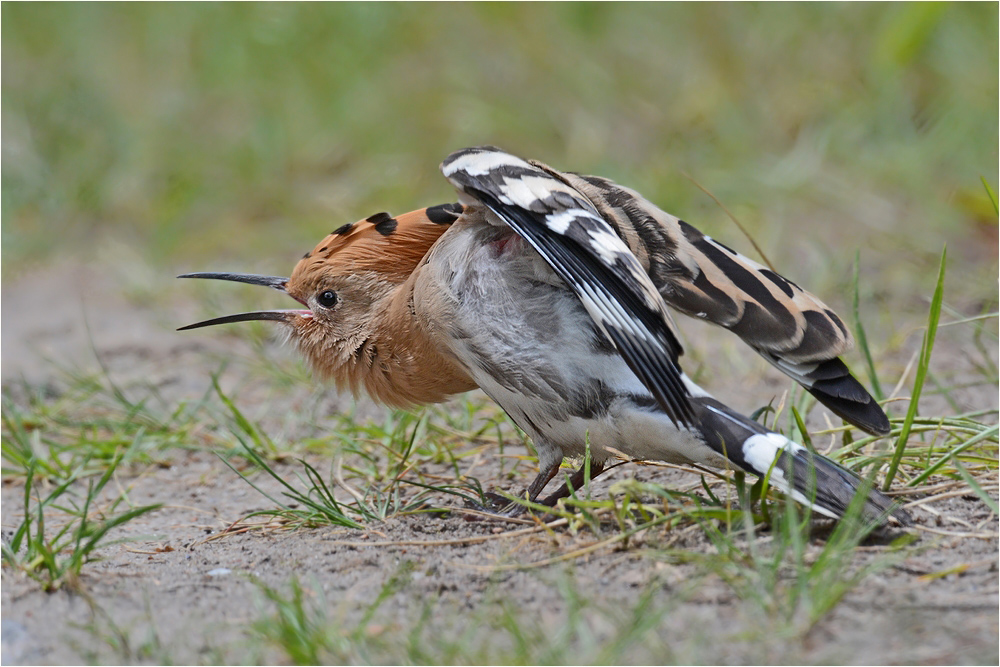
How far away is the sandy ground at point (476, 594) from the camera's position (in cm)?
182

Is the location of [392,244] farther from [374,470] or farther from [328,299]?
[374,470]

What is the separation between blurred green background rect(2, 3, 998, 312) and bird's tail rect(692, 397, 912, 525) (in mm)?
3036

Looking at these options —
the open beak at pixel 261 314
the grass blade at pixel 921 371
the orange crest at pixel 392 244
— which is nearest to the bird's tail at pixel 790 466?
the grass blade at pixel 921 371

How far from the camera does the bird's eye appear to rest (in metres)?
3.07

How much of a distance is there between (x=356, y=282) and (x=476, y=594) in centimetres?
119

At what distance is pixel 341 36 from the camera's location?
752cm

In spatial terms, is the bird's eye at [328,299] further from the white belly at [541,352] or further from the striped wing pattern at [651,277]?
the striped wing pattern at [651,277]

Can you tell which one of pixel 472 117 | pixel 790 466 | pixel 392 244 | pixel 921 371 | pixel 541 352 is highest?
pixel 472 117

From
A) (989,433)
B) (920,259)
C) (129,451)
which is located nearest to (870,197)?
(920,259)

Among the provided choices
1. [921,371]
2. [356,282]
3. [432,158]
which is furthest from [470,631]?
[432,158]

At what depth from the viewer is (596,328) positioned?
258cm

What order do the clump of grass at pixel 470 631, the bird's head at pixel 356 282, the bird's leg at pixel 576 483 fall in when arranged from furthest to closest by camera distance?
the bird's head at pixel 356 282
the bird's leg at pixel 576 483
the clump of grass at pixel 470 631

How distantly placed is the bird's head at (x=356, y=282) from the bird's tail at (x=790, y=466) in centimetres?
95

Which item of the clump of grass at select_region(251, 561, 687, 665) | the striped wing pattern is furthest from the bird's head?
the clump of grass at select_region(251, 561, 687, 665)
